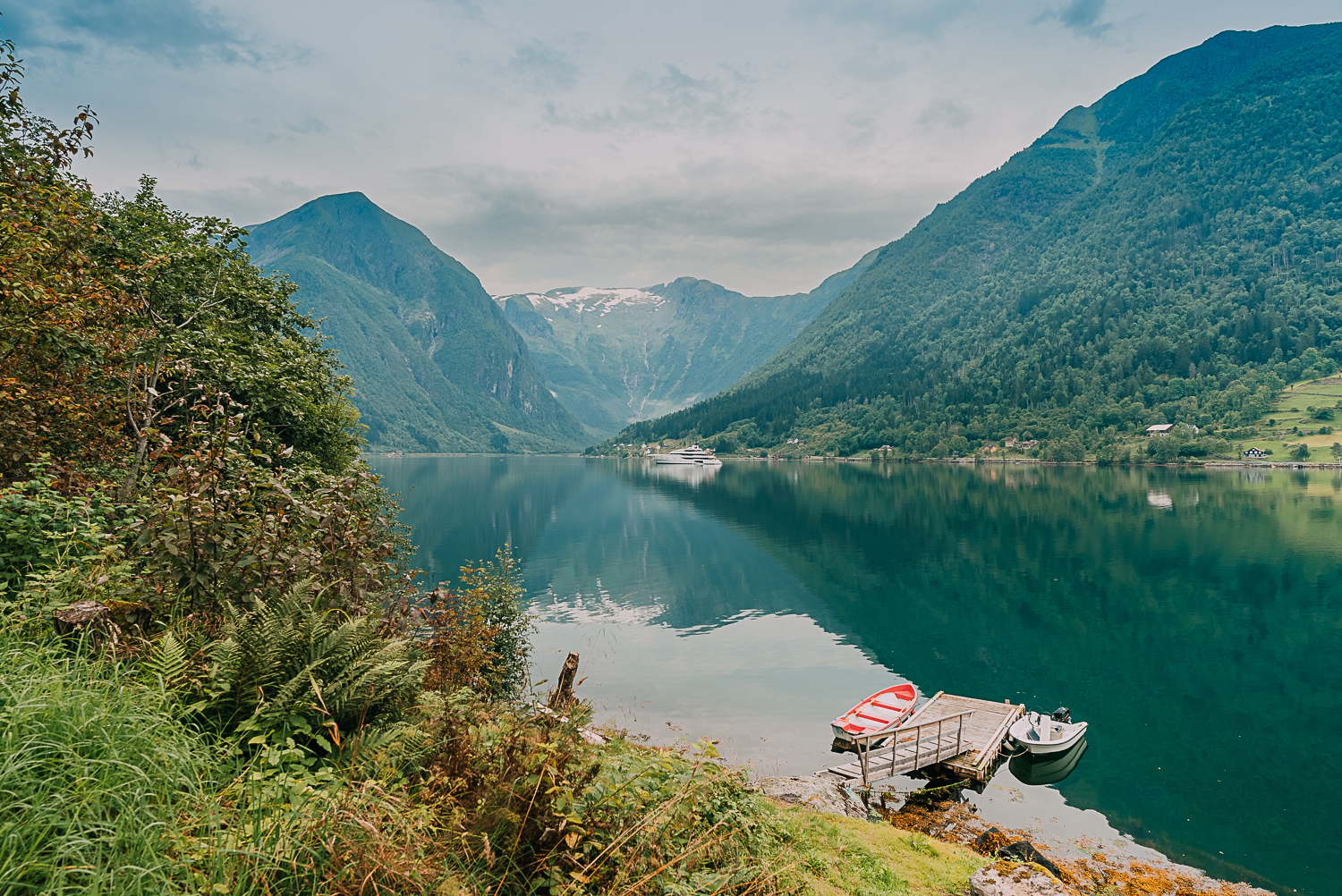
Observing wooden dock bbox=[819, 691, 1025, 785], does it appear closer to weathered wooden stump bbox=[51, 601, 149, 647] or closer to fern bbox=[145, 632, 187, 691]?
fern bbox=[145, 632, 187, 691]

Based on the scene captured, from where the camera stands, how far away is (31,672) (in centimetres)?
430

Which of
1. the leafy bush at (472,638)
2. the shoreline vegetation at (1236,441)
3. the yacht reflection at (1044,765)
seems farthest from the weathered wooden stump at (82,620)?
the shoreline vegetation at (1236,441)

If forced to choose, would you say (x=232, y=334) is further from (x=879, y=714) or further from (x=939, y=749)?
(x=939, y=749)

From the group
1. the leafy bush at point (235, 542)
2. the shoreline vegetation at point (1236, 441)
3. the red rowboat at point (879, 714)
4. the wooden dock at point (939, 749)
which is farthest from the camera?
the shoreline vegetation at point (1236, 441)

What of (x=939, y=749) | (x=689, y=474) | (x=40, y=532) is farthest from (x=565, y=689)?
(x=689, y=474)

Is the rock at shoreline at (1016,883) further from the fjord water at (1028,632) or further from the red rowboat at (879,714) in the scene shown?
the red rowboat at (879,714)

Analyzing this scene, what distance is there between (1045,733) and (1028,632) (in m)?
13.4

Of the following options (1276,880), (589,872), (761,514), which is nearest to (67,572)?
(589,872)

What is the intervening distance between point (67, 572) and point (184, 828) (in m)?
3.69

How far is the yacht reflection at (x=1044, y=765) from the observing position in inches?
709

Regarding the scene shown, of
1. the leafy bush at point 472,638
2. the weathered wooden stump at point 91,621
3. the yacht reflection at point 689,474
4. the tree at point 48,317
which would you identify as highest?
the tree at point 48,317

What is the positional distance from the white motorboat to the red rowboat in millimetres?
3017

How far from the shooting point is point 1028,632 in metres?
30.6

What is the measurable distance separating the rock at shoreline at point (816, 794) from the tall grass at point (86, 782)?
11.8 meters
